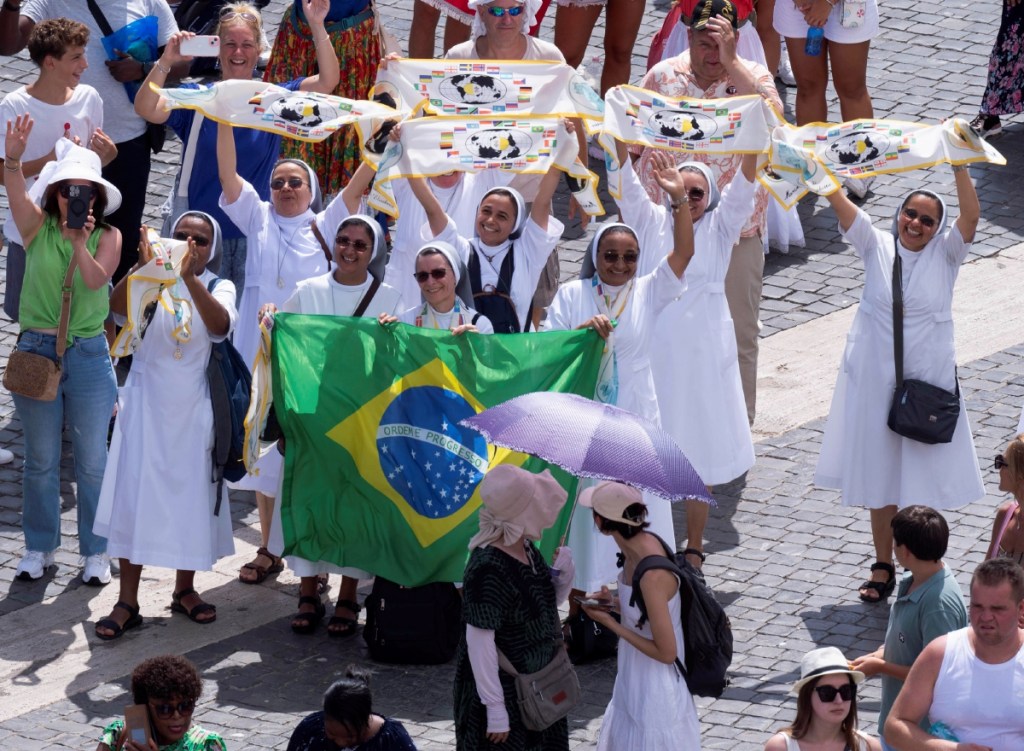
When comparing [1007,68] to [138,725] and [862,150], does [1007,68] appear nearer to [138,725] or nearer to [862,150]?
[862,150]

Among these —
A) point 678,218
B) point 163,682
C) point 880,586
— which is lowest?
point 880,586

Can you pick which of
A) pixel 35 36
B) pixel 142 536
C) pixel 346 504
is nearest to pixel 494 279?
pixel 346 504

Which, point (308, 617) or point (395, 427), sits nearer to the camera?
point (395, 427)

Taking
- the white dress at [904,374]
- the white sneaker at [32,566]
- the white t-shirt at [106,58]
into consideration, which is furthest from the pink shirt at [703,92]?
the white sneaker at [32,566]

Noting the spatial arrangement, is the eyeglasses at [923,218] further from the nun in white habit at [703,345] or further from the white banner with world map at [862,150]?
the nun in white habit at [703,345]

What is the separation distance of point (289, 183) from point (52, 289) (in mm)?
1441

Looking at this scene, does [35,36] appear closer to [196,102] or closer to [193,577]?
[196,102]

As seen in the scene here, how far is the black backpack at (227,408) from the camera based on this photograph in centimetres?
1027

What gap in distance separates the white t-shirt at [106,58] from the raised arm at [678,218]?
4023 mm

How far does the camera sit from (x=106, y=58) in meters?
12.8

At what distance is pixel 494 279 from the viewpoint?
1096 centimetres

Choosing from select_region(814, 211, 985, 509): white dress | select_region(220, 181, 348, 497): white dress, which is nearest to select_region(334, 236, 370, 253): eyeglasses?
select_region(220, 181, 348, 497): white dress

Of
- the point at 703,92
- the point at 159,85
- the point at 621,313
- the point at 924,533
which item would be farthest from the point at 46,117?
the point at 924,533

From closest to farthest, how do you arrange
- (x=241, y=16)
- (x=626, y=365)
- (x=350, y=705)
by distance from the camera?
(x=350, y=705) < (x=626, y=365) < (x=241, y=16)
